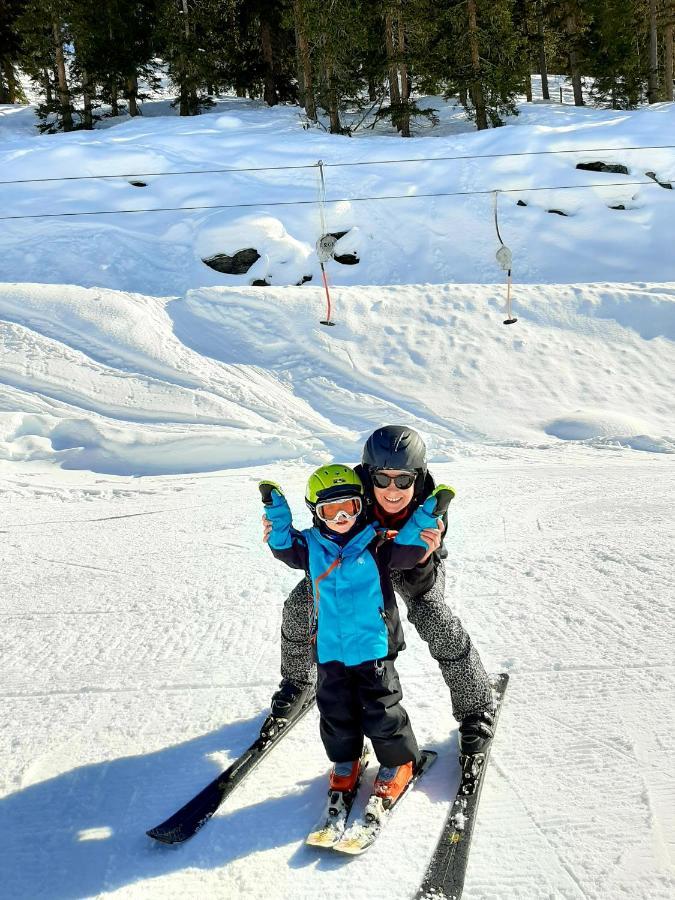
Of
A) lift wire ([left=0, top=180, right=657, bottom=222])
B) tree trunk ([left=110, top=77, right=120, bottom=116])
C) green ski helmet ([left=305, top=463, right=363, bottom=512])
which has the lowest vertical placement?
green ski helmet ([left=305, top=463, right=363, bottom=512])

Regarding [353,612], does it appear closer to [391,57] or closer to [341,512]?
[341,512]

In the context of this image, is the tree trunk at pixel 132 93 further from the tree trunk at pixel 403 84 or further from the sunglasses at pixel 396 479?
the sunglasses at pixel 396 479

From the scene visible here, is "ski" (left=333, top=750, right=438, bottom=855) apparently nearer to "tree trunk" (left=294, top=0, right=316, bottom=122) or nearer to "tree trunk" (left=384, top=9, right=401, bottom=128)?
"tree trunk" (left=384, top=9, right=401, bottom=128)

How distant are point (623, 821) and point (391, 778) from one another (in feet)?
2.84

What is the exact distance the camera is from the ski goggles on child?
8.49ft

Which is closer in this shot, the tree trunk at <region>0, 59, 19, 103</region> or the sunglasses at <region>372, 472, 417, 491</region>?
the sunglasses at <region>372, 472, 417, 491</region>

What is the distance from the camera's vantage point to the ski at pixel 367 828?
251 cm

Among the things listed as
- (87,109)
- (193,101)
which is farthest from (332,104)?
(87,109)

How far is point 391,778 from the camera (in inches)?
107

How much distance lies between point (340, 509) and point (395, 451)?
32 centimetres

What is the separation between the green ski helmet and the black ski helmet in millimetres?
130

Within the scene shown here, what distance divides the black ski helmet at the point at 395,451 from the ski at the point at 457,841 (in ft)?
4.06

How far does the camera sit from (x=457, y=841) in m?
2.51

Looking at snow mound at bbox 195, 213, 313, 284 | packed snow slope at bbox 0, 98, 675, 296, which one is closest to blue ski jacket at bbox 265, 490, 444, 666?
packed snow slope at bbox 0, 98, 675, 296
